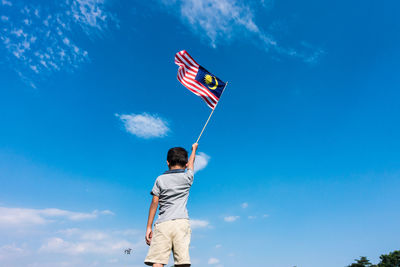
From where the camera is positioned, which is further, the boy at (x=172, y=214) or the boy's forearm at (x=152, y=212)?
the boy's forearm at (x=152, y=212)

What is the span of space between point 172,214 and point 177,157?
0.85m

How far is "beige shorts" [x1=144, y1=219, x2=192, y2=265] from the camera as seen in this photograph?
129 inches

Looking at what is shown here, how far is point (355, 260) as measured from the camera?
6538cm

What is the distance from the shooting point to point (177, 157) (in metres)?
3.86

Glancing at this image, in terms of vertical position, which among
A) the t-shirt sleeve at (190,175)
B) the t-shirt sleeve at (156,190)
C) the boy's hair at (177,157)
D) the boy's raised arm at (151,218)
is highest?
the boy's hair at (177,157)

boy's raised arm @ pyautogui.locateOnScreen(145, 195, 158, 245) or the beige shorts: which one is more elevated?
boy's raised arm @ pyautogui.locateOnScreen(145, 195, 158, 245)

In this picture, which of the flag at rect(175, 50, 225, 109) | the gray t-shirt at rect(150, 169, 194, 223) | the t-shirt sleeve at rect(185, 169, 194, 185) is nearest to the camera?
the gray t-shirt at rect(150, 169, 194, 223)

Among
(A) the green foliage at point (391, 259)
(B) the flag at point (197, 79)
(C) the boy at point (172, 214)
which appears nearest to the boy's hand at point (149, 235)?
(C) the boy at point (172, 214)

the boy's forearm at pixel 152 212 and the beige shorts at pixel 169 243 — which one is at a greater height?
the boy's forearm at pixel 152 212

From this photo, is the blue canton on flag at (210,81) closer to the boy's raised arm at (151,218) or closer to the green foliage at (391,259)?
the boy's raised arm at (151,218)

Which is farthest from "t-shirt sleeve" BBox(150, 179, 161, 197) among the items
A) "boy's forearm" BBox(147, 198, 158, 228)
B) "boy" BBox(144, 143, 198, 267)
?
"boy's forearm" BBox(147, 198, 158, 228)

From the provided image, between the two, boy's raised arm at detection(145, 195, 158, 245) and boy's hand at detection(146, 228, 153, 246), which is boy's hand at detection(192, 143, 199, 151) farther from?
boy's hand at detection(146, 228, 153, 246)

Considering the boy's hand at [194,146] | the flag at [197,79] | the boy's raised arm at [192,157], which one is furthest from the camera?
the flag at [197,79]

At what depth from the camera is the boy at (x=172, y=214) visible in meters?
3.33
